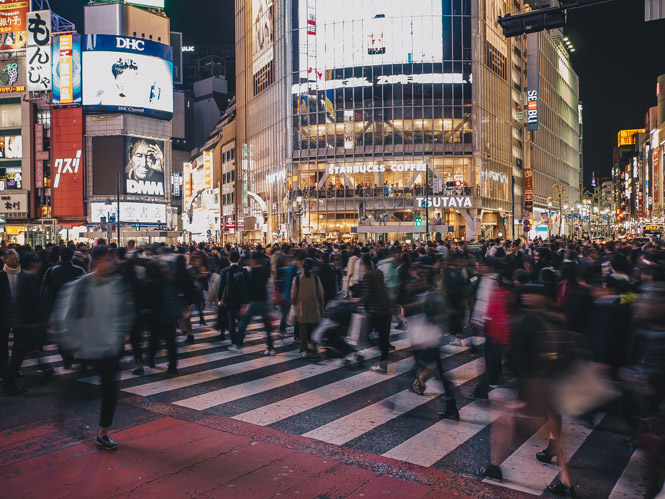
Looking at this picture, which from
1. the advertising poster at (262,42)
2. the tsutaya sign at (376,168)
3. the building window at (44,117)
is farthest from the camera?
the building window at (44,117)

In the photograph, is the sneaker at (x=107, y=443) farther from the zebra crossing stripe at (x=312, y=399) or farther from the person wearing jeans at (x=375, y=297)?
the person wearing jeans at (x=375, y=297)

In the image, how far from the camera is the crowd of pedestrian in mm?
4691

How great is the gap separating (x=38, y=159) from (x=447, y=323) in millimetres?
74801

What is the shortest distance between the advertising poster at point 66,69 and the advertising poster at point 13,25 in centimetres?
1235

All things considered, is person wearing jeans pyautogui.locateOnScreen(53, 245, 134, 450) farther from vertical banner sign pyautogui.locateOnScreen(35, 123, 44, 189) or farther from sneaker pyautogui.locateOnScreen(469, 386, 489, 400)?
vertical banner sign pyautogui.locateOnScreen(35, 123, 44, 189)

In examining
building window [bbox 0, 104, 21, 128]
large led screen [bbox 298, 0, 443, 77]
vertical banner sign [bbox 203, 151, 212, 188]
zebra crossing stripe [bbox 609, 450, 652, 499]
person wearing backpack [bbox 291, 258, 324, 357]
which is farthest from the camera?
vertical banner sign [bbox 203, 151, 212, 188]

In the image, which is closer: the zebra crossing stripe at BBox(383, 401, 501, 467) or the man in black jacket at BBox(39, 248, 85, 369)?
the zebra crossing stripe at BBox(383, 401, 501, 467)

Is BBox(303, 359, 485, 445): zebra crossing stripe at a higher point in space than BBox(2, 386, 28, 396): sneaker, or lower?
lower

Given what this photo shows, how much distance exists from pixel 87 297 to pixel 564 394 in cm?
479

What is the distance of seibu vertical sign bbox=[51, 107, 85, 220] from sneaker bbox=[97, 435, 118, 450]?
222ft

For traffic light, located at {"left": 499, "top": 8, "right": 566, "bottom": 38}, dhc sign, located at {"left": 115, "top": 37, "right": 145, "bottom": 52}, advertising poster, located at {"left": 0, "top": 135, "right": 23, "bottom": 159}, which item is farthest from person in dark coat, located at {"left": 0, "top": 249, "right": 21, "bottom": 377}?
advertising poster, located at {"left": 0, "top": 135, "right": 23, "bottom": 159}

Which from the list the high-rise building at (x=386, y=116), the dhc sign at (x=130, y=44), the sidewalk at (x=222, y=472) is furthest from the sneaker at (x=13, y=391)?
the dhc sign at (x=130, y=44)

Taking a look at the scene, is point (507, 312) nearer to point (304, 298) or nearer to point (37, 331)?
point (304, 298)

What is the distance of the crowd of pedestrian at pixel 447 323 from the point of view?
469 centimetres
